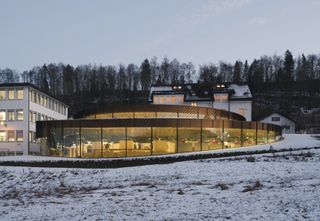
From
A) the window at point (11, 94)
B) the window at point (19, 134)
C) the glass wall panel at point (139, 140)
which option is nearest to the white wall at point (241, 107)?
the glass wall panel at point (139, 140)

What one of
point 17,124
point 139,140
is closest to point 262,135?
point 139,140

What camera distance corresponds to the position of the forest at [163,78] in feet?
427

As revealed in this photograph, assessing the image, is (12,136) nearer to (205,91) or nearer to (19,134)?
(19,134)

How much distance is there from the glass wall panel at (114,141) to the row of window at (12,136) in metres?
20.3

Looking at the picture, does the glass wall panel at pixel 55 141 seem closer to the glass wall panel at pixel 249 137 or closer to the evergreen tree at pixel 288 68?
the glass wall panel at pixel 249 137

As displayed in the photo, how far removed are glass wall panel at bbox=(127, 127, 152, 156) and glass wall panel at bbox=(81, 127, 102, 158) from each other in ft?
10.7

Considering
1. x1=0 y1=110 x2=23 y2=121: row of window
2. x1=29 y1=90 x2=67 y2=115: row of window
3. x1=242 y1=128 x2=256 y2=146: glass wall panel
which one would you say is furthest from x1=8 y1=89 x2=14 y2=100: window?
x1=242 y1=128 x2=256 y2=146: glass wall panel

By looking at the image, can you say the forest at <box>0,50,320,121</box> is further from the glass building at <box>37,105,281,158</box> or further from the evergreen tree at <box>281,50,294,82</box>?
the glass building at <box>37,105,281,158</box>

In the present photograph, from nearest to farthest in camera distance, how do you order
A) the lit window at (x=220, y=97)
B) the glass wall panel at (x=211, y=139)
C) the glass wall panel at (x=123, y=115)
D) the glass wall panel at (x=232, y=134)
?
the glass wall panel at (x=211, y=139), the glass wall panel at (x=232, y=134), the glass wall panel at (x=123, y=115), the lit window at (x=220, y=97)

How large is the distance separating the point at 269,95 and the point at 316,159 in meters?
108

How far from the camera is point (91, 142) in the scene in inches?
1678

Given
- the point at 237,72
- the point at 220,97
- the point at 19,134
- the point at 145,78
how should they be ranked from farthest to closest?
the point at 237,72 → the point at 145,78 → the point at 220,97 → the point at 19,134

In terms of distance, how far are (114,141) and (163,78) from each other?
Answer: 363ft

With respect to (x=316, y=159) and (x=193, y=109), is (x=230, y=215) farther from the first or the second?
(x=193, y=109)
